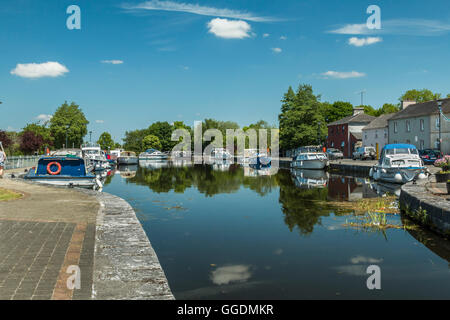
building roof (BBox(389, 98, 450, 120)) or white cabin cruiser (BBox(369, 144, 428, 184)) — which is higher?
building roof (BBox(389, 98, 450, 120))

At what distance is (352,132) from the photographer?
76.0 m

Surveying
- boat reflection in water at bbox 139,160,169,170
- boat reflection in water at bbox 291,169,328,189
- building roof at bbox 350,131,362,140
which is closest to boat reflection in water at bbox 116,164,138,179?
boat reflection in water at bbox 139,160,169,170

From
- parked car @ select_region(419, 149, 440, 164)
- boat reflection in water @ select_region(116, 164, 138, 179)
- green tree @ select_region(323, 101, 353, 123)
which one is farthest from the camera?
green tree @ select_region(323, 101, 353, 123)

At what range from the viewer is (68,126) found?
101m

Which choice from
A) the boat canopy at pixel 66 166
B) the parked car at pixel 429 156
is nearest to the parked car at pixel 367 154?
the parked car at pixel 429 156

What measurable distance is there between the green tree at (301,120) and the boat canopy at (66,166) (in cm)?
5508

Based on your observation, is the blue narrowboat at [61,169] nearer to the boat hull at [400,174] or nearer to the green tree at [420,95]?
the boat hull at [400,174]

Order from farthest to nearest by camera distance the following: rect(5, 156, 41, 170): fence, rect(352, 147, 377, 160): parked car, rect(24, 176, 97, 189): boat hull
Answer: rect(352, 147, 377, 160): parked car
rect(5, 156, 41, 170): fence
rect(24, 176, 97, 189): boat hull

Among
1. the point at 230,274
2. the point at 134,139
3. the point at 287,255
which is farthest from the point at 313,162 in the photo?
the point at 134,139

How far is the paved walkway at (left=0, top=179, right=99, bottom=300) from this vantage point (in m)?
5.15

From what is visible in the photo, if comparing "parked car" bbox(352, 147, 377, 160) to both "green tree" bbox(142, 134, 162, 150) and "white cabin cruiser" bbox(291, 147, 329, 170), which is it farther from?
"green tree" bbox(142, 134, 162, 150)

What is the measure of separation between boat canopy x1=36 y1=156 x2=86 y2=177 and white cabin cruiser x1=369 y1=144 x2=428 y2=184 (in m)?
18.6

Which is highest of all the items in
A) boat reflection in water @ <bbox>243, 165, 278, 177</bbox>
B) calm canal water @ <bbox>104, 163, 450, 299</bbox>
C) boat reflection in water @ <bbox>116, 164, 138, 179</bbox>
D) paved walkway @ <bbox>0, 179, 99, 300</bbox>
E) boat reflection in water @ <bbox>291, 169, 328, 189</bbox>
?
paved walkway @ <bbox>0, 179, 99, 300</bbox>

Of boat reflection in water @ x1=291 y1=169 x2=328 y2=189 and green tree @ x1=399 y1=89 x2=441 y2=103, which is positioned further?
green tree @ x1=399 y1=89 x2=441 y2=103
